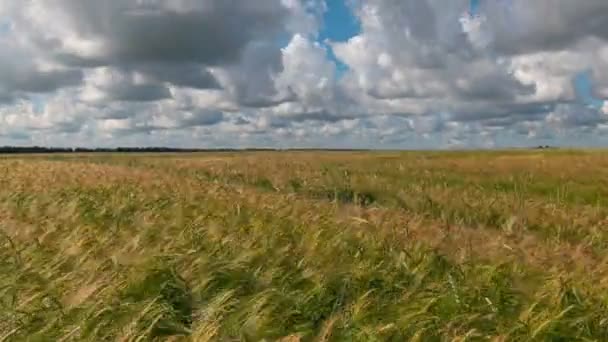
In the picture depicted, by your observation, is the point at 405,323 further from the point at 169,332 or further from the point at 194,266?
the point at 194,266

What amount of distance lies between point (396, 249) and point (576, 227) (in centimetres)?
567

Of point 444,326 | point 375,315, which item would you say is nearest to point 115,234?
point 375,315

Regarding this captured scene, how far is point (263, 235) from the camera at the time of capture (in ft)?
19.0

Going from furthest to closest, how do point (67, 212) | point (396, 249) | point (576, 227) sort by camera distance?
point (576, 227) → point (67, 212) → point (396, 249)

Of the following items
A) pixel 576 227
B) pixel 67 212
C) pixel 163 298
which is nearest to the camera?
pixel 163 298

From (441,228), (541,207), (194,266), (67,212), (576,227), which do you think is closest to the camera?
(194,266)

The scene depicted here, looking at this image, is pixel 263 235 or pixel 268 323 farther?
pixel 263 235

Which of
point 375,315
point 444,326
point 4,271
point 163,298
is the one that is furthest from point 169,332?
point 4,271

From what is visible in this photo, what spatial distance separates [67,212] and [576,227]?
26.3 feet

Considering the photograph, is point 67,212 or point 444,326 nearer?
point 444,326

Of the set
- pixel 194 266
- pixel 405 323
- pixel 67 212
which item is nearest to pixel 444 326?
pixel 405 323

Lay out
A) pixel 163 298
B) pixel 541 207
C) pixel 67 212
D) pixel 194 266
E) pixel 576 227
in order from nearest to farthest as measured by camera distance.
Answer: pixel 163 298 → pixel 194 266 → pixel 67 212 → pixel 576 227 → pixel 541 207

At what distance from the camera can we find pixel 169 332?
11.8ft

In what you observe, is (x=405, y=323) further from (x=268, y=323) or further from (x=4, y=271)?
(x=4, y=271)
